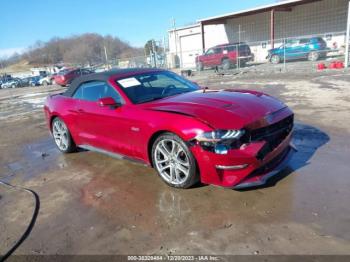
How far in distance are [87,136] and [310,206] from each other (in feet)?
11.6

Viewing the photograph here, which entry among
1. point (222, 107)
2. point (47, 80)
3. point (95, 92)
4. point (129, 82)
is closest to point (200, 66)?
point (47, 80)

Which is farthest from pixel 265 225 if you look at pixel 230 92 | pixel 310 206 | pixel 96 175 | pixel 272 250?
pixel 96 175

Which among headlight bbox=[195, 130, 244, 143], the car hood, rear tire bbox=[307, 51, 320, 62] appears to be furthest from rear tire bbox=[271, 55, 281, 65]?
headlight bbox=[195, 130, 244, 143]

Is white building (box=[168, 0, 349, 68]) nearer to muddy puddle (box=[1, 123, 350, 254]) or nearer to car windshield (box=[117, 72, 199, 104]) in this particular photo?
car windshield (box=[117, 72, 199, 104])

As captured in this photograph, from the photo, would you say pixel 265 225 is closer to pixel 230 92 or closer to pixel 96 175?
pixel 230 92

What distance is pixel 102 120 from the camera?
4895mm

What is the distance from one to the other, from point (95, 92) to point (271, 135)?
288 centimetres

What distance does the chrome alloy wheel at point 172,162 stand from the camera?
390cm

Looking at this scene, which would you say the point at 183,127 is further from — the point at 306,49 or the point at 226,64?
the point at 226,64

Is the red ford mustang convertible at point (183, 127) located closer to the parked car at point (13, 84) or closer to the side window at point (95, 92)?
the side window at point (95, 92)

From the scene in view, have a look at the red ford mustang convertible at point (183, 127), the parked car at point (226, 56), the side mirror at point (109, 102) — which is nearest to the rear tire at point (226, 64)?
the parked car at point (226, 56)

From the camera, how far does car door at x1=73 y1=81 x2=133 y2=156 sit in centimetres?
457

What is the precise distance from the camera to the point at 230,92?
15.3 ft

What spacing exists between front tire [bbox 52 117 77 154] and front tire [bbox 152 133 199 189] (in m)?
2.34
